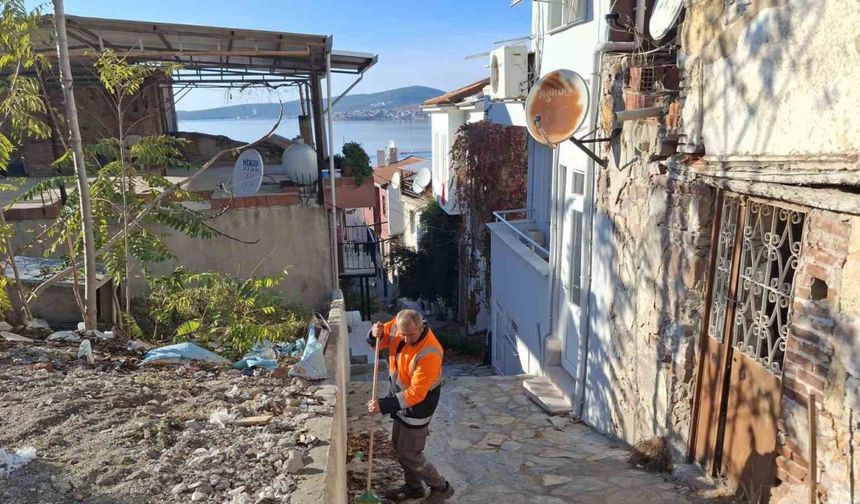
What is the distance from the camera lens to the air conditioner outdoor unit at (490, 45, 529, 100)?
30.8ft

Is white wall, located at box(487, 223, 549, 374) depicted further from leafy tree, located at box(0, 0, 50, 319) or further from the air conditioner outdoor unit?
leafy tree, located at box(0, 0, 50, 319)

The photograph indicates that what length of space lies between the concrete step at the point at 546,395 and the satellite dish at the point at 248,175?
17.8ft

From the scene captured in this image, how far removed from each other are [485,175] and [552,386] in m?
7.61

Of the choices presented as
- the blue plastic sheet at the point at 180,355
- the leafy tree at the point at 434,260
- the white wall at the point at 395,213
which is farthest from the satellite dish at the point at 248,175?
the white wall at the point at 395,213

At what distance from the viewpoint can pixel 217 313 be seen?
22.7 ft

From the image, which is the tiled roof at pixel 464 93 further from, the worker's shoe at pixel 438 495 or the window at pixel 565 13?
the worker's shoe at pixel 438 495

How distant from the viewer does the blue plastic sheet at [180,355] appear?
16.8 feet

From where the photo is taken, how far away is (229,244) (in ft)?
30.8

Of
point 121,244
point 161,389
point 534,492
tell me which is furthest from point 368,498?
point 121,244

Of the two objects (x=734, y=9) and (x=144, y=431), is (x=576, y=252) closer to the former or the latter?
(x=734, y=9)

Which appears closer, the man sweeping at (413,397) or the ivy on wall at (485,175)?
the man sweeping at (413,397)

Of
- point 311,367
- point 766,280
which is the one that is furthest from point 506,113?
point 766,280

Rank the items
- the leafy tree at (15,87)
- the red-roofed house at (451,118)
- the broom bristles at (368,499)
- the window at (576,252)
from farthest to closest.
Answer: the red-roofed house at (451,118) → the window at (576,252) → the leafy tree at (15,87) → the broom bristles at (368,499)

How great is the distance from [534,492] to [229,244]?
657cm
